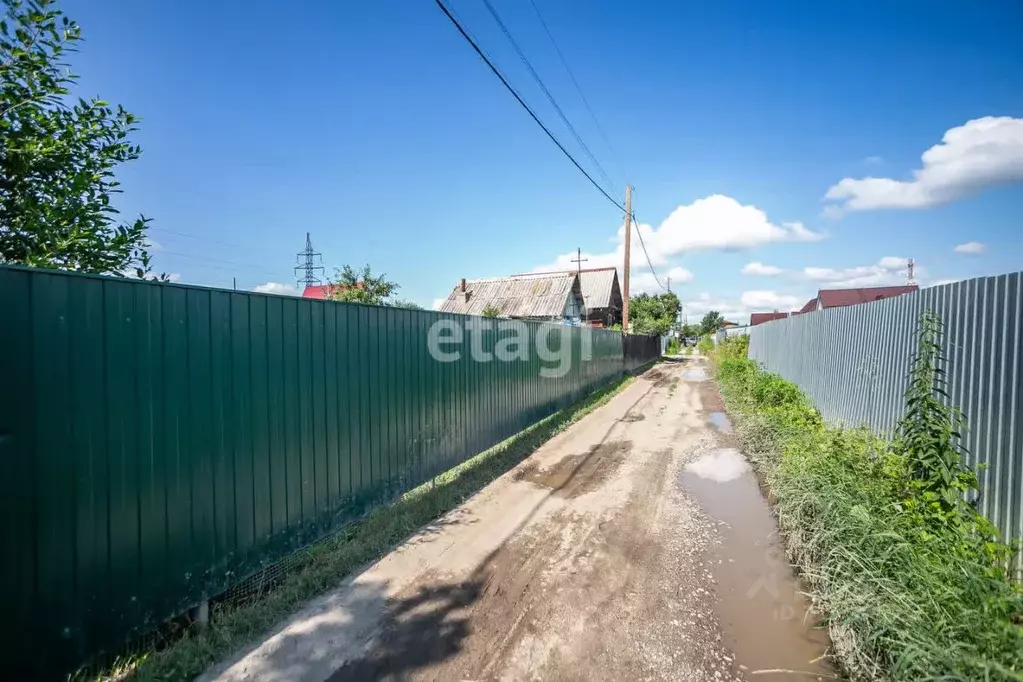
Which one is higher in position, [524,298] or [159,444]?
[524,298]

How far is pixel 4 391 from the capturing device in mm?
1947

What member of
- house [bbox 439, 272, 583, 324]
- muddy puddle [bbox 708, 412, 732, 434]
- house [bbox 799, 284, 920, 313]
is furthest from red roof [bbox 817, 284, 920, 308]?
muddy puddle [bbox 708, 412, 732, 434]

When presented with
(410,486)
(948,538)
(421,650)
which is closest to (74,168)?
(410,486)

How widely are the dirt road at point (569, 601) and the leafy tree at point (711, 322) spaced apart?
76322 millimetres

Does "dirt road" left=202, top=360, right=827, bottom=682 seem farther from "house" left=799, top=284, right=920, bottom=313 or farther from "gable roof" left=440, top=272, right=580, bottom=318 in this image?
"house" left=799, top=284, right=920, bottom=313

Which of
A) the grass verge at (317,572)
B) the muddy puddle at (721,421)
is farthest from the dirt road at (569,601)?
the muddy puddle at (721,421)

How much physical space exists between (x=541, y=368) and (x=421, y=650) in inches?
268

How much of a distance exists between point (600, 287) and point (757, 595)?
3112 centimetres

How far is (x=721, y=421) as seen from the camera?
372 inches

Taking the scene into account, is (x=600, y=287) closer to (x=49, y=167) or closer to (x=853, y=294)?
(x=853, y=294)

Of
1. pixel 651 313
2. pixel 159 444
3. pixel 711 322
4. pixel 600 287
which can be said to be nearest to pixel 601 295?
pixel 600 287

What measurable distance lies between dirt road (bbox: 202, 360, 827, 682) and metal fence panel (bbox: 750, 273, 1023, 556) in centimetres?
143

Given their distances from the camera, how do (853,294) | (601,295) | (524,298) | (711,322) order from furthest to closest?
1. (711,322)
2. (853,294)
3. (601,295)
4. (524,298)

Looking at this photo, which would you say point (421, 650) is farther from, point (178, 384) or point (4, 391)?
point (4, 391)
